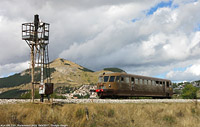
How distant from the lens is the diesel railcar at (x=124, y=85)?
2458cm

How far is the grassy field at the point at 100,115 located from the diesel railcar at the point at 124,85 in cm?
490

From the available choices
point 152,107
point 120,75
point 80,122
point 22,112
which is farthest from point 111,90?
point 22,112

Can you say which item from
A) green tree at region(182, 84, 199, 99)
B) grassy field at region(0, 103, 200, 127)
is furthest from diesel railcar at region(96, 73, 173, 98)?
green tree at region(182, 84, 199, 99)

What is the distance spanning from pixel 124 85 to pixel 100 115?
8685 millimetres

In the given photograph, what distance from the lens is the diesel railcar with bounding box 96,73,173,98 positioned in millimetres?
24578

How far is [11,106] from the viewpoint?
15297mm

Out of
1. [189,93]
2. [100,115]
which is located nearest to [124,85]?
[100,115]

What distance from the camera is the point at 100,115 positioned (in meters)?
17.2

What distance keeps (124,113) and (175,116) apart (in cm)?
560

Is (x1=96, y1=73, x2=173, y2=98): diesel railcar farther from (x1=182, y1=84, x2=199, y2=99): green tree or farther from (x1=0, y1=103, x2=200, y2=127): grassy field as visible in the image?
(x1=182, y1=84, x2=199, y2=99): green tree

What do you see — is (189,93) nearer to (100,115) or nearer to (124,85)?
(124,85)

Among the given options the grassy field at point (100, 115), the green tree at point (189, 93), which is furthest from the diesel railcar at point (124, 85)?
the green tree at point (189, 93)

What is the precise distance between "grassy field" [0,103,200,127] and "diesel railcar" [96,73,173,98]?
4.90 m

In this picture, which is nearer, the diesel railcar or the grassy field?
the grassy field
